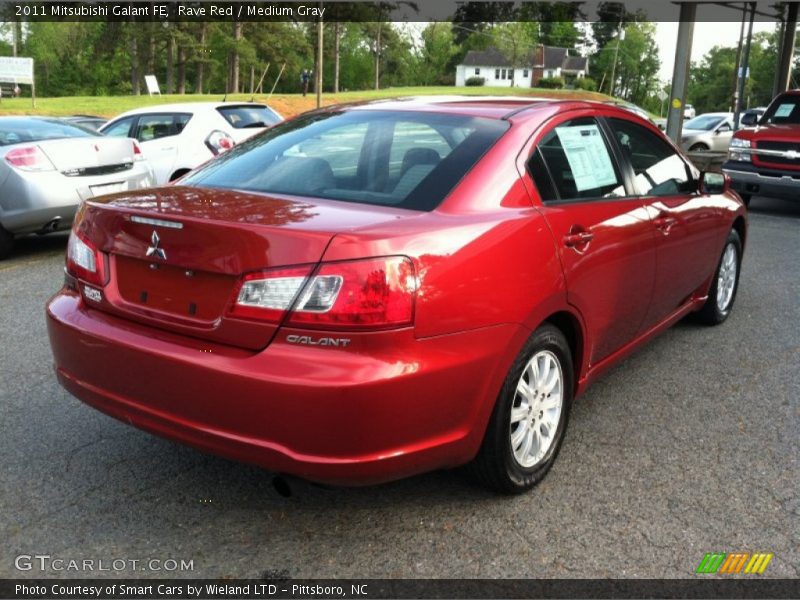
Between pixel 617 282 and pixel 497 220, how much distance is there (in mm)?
1011

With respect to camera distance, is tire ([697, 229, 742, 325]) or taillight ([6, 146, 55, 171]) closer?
tire ([697, 229, 742, 325])

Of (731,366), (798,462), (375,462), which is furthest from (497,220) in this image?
(731,366)

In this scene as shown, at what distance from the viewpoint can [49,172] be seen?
301 inches

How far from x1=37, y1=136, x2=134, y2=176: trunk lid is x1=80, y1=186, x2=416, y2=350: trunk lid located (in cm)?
530

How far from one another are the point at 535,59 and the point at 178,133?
115133mm

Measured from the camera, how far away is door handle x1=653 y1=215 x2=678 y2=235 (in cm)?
402

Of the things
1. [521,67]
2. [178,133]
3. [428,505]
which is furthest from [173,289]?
[521,67]

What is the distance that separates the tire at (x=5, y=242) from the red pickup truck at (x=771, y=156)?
950 centimetres

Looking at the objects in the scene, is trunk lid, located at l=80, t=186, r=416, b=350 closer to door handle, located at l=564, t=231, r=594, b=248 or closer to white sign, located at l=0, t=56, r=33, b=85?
door handle, located at l=564, t=231, r=594, b=248

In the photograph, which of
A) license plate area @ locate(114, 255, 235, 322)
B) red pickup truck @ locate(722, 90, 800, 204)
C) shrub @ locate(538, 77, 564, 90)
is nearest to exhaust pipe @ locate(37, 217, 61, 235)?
license plate area @ locate(114, 255, 235, 322)

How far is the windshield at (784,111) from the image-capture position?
462 inches

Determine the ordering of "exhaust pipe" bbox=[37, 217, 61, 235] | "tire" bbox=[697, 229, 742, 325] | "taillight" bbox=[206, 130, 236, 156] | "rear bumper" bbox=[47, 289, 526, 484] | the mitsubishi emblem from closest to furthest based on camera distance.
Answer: "rear bumper" bbox=[47, 289, 526, 484], the mitsubishi emblem, "tire" bbox=[697, 229, 742, 325], "exhaust pipe" bbox=[37, 217, 61, 235], "taillight" bbox=[206, 130, 236, 156]

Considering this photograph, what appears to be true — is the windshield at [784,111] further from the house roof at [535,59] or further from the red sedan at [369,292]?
the house roof at [535,59]

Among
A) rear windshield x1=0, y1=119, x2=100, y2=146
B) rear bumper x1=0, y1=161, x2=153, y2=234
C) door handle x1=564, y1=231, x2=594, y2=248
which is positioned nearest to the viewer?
door handle x1=564, y1=231, x2=594, y2=248
